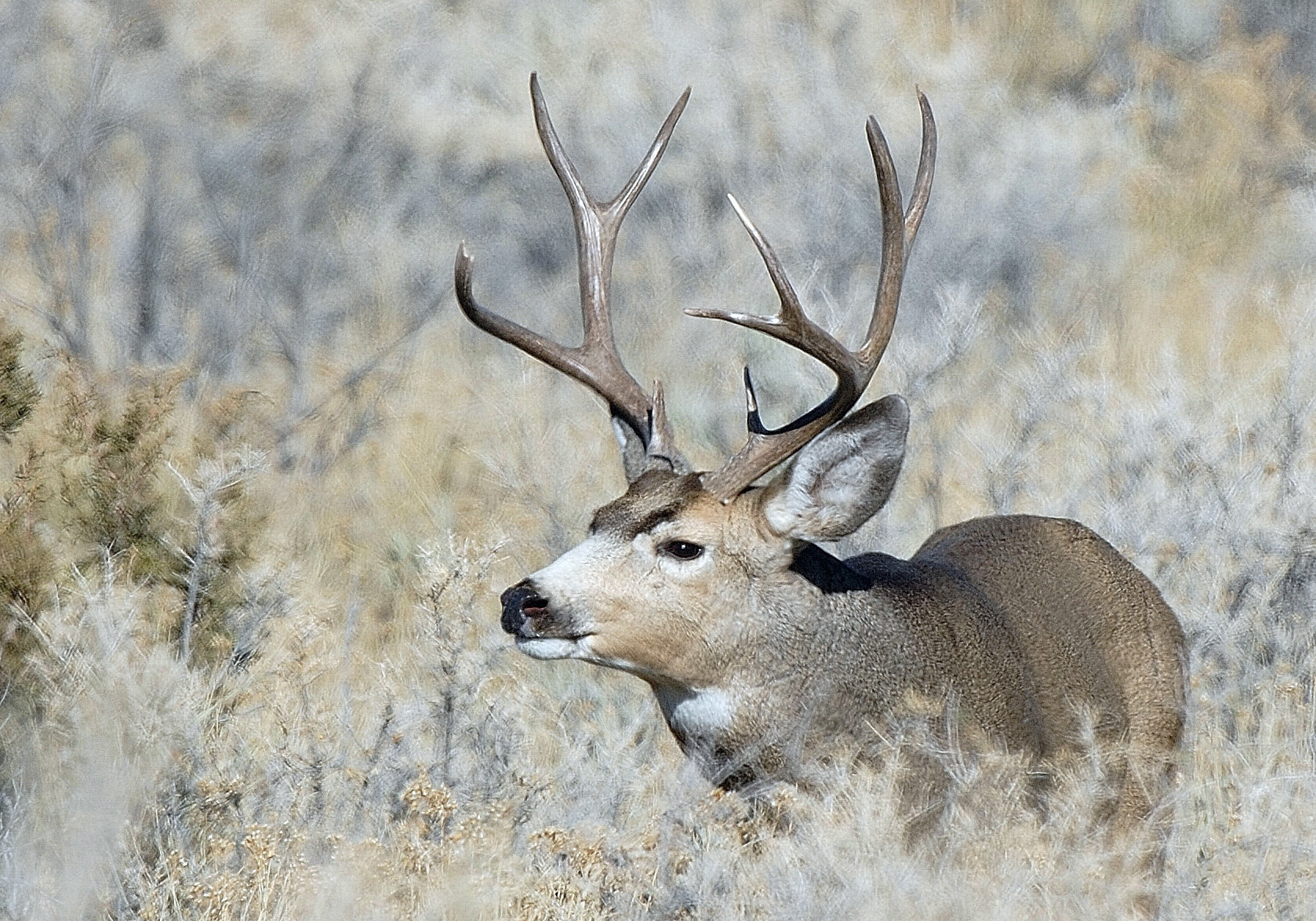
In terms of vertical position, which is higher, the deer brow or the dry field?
the deer brow

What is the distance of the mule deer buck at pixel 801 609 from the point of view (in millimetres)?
4547

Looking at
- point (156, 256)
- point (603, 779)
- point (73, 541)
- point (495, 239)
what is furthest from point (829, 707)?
point (495, 239)

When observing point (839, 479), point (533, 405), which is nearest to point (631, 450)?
point (839, 479)

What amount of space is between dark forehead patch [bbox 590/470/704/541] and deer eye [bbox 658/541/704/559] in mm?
61

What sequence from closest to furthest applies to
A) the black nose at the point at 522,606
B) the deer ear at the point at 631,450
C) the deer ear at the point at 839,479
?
the black nose at the point at 522,606 < the deer ear at the point at 839,479 < the deer ear at the point at 631,450

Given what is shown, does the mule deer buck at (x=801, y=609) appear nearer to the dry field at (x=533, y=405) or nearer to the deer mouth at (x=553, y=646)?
the deer mouth at (x=553, y=646)

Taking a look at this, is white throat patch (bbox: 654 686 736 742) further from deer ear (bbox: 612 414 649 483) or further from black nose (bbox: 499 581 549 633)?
deer ear (bbox: 612 414 649 483)

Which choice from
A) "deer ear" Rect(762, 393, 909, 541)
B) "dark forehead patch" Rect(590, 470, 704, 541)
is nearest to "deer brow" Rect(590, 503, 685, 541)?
"dark forehead patch" Rect(590, 470, 704, 541)

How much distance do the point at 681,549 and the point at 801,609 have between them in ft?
1.09

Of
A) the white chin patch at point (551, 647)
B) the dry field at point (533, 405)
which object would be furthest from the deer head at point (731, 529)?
the dry field at point (533, 405)

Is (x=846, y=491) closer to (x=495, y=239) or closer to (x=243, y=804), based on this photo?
(x=243, y=804)

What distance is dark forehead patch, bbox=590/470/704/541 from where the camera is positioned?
15.3 feet

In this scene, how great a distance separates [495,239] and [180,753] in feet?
25.3

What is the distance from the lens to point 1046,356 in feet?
24.8
